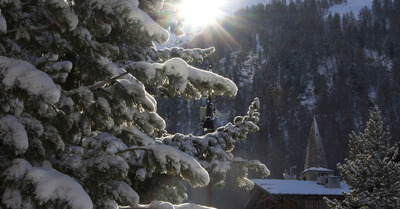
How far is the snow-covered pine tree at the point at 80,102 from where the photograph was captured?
1.94 m

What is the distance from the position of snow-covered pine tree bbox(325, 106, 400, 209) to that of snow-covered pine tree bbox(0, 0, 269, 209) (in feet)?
39.5

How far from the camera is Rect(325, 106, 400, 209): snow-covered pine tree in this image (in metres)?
13.0

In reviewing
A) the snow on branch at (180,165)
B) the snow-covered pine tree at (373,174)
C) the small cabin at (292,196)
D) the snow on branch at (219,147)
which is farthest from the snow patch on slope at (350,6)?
the snow on branch at (180,165)

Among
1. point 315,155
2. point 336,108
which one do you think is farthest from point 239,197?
point 336,108

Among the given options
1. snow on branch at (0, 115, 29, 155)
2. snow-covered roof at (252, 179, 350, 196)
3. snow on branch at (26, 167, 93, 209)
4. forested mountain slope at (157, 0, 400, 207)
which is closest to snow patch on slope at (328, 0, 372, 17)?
forested mountain slope at (157, 0, 400, 207)

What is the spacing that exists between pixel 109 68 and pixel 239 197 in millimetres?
54251

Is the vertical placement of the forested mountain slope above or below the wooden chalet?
above

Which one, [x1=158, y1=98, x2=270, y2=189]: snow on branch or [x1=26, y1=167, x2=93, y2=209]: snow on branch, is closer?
[x1=26, y1=167, x2=93, y2=209]: snow on branch

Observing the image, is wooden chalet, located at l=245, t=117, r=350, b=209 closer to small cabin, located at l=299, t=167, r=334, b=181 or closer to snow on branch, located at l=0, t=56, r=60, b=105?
small cabin, located at l=299, t=167, r=334, b=181

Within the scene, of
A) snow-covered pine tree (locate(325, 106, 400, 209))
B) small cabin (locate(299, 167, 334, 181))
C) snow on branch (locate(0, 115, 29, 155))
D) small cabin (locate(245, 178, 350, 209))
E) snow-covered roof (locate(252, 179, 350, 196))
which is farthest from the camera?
small cabin (locate(299, 167, 334, 181))

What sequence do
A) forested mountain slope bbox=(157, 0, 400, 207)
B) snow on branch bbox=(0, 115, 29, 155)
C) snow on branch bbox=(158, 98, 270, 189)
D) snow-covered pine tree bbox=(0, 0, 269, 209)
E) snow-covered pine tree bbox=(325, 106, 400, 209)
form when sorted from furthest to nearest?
forested mountain slope bbox=(157, 0, 400, 207) < snow-covered pine tree bbox=(325, 106, 400, 209) < snow on branch bbox=(158, 98, 270, 189) < snow on branch bbox=(0, 115, 29, 155) < snow-covered pine tree bbox=(0, 0, 269, 209)

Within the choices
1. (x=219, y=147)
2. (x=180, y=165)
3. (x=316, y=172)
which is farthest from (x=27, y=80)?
(x=316, y=172)

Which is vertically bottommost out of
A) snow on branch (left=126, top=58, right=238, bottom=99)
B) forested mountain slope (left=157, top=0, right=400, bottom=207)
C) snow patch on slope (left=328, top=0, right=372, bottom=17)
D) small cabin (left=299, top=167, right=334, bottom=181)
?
small cabin (left=299, top=167, right=334, bottom=181)

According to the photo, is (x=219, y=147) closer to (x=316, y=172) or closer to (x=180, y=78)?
(x=180, y=78)
